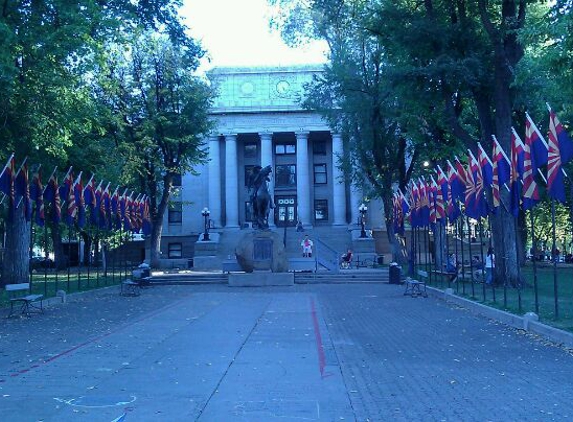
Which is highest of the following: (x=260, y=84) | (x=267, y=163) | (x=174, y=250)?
(x=260, y=84)

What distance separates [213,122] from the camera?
145ft

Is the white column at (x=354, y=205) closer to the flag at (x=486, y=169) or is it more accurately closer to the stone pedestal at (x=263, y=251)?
the stone pedestal at (x=263, y=251)

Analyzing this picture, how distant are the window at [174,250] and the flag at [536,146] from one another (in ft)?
166

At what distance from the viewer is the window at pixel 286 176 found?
211ft

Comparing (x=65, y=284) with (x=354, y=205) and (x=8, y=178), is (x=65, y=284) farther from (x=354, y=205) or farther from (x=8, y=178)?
(x=354, y=205)

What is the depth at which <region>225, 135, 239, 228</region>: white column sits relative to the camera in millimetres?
60441

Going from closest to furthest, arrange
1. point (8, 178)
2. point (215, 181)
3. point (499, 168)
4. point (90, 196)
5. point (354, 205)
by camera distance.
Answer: point (499, 168) < point (8, 178) < point (90, 196) < point (354, 205) < point (215, 181)

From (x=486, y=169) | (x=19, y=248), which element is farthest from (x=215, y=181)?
(x=486, y=169)

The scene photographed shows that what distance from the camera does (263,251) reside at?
32.4 metres

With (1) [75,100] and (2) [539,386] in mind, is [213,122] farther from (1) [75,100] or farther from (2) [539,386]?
(2) [539,386]

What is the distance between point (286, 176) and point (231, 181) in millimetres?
6088

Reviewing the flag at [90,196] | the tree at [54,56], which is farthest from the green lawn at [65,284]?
the tree at [54,56]

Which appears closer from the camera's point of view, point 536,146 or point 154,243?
point 536,146

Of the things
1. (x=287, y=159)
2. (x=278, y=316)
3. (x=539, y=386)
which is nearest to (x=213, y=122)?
(x=287, y=159)
